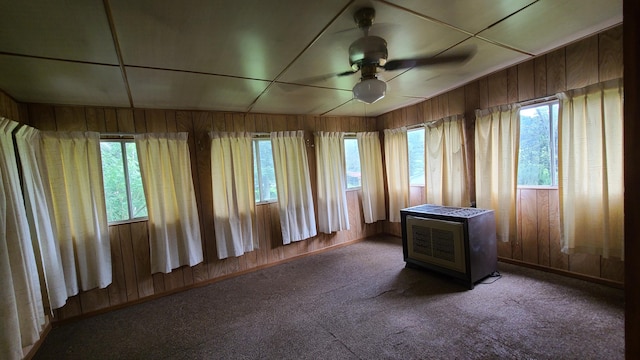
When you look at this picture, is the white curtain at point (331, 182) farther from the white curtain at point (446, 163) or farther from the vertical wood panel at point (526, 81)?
the vertical wood panel at point (526, 81)

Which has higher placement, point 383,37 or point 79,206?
point 383,37

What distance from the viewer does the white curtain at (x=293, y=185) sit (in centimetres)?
366

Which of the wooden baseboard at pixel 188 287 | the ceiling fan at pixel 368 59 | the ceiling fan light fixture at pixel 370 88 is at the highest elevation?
the ceiling fan at pixel 368 59

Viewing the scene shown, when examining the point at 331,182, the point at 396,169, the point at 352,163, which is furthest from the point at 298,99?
the point at 396,169

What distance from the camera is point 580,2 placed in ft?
5.11

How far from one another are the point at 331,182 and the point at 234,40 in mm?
2714

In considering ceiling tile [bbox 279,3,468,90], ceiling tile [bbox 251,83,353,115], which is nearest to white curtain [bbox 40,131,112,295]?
ceiling tile [bbox 251,83,353,115]

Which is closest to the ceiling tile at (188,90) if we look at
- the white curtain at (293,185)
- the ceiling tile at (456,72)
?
the white curtain at (293,185)

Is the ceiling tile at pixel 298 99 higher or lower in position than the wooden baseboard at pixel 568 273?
higher

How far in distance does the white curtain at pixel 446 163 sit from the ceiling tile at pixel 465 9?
1.80 m

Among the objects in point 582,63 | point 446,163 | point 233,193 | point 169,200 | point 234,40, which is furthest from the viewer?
point 446,163

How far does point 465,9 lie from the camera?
4.97 feet

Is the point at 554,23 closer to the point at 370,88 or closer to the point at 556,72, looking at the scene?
the point at 556,72

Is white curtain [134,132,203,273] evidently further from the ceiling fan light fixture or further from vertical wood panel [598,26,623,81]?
vertical wood panel [598,26,623,81]
